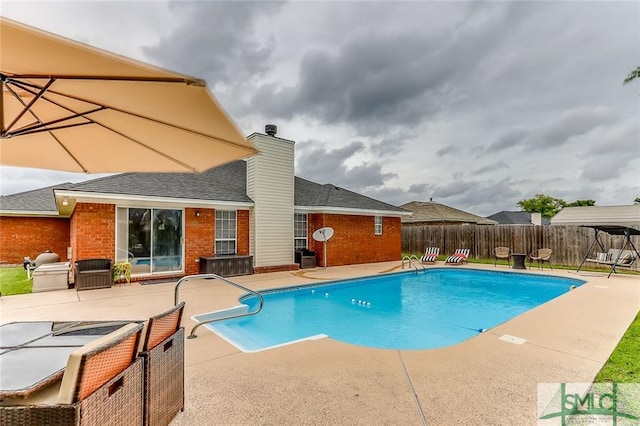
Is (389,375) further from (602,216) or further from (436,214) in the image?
(602,216)

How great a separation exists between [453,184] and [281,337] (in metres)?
31.6

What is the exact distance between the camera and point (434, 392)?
330 centimetres

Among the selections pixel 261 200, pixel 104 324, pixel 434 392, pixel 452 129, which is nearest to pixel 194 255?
pixel 261 200

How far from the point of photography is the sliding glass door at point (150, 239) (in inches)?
403

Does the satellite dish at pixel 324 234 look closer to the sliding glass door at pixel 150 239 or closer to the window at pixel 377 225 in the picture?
the window at pixel 377 225

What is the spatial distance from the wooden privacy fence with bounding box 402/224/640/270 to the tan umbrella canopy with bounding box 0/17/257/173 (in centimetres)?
1800

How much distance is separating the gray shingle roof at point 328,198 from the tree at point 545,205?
39.7 metres

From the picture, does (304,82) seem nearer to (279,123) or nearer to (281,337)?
(279,123)

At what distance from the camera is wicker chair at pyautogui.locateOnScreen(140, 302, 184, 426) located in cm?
230

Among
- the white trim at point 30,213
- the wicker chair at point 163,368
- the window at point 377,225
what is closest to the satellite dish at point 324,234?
the window at point 377,225

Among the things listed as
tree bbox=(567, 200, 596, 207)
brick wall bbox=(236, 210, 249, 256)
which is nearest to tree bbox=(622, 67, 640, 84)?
brick wall bbox=(236, 210, 249, 256)

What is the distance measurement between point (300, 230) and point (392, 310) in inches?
290

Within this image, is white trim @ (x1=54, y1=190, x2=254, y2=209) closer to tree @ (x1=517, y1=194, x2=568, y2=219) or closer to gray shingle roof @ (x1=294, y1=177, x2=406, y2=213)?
gray shingle roof @ (x1=294, y1=177, x2=406, y2=213)

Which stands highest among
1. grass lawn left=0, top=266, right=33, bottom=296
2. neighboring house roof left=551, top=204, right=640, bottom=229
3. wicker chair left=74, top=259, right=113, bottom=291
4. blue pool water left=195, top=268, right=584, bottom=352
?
neighboring house roof left=551, top=204, right=640, bottom=229
